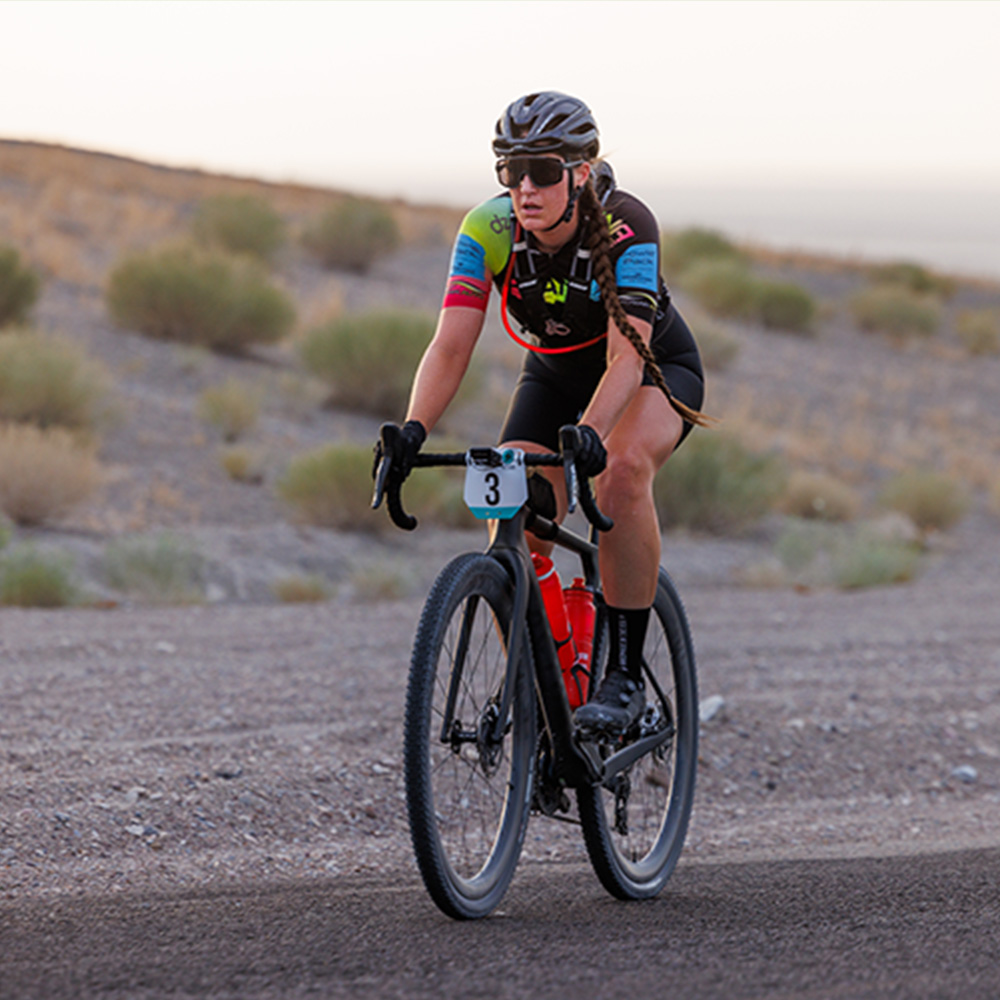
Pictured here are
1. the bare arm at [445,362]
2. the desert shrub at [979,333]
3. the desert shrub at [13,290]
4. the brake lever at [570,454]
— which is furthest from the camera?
the desert shrub at [979,333]

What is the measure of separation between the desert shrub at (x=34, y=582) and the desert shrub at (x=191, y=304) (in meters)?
11.6

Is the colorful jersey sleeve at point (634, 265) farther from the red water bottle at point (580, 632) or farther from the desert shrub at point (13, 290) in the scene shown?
the desert shrub at point (13, 290)

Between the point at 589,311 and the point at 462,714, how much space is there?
1.32 m

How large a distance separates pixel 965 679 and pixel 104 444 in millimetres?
11045

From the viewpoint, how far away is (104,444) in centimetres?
1708

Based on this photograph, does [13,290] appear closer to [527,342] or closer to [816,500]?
[816,500]

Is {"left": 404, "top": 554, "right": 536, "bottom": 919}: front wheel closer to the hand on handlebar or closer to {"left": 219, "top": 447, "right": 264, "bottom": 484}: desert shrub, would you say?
the hand on handlebar

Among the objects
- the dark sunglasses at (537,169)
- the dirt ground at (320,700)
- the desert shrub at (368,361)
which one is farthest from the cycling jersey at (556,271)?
the desert shrub at (368,361)

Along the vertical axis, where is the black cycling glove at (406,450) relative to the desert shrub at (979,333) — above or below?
below

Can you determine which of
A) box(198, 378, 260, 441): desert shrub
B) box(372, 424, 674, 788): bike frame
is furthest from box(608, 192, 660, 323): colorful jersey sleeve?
box(198, 378, 260, 441): desert shrub

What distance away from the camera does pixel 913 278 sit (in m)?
48.9

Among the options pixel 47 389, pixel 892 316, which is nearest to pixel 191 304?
pixel 47 389

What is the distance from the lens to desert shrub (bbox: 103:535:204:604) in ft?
39.0

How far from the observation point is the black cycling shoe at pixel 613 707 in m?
4.33
